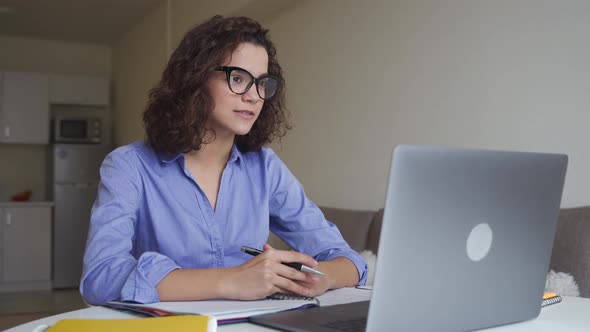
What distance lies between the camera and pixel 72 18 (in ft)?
22.8

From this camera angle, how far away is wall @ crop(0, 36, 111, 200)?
7727mm

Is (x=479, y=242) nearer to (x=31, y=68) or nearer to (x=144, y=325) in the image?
(x=144, y=325)

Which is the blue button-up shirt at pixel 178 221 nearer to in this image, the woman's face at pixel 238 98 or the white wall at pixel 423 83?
the woman's face at pixel 238 98

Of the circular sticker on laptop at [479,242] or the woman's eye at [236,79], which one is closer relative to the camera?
the circular sticker on laptop at [479,242]

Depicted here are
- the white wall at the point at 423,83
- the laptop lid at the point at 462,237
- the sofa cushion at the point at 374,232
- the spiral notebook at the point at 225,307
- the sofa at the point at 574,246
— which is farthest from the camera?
the sofa cushion at the point at 374,232

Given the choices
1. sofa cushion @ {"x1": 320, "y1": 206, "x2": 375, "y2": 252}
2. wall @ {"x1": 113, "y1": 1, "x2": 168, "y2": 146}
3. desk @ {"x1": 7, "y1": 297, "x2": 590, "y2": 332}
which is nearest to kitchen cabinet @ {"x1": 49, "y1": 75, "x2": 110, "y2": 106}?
wall @ {"x1": 113, "y1": 1, "x2": 168, "y2": 146}

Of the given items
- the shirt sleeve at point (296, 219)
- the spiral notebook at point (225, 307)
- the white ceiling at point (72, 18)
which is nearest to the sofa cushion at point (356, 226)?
the shirt sleeve at point (296, 219)

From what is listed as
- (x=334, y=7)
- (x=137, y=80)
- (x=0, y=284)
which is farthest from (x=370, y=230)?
(x=0, y=284)

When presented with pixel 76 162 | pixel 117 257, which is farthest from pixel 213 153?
pixel 76 162

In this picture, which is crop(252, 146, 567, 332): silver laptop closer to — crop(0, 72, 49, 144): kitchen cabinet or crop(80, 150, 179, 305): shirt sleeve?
crop(80, 150, 179, 305): shirt sleeve

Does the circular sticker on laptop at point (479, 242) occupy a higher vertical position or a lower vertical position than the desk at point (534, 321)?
higher

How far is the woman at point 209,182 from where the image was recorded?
144cm

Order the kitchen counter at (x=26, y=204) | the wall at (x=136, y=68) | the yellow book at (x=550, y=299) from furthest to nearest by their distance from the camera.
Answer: the kitchen counter at (x=26, y=204) → the wall at (x=136, y=68) → the yellow book at (x=550, y=299)

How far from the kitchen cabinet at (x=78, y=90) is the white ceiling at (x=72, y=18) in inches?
20.3
